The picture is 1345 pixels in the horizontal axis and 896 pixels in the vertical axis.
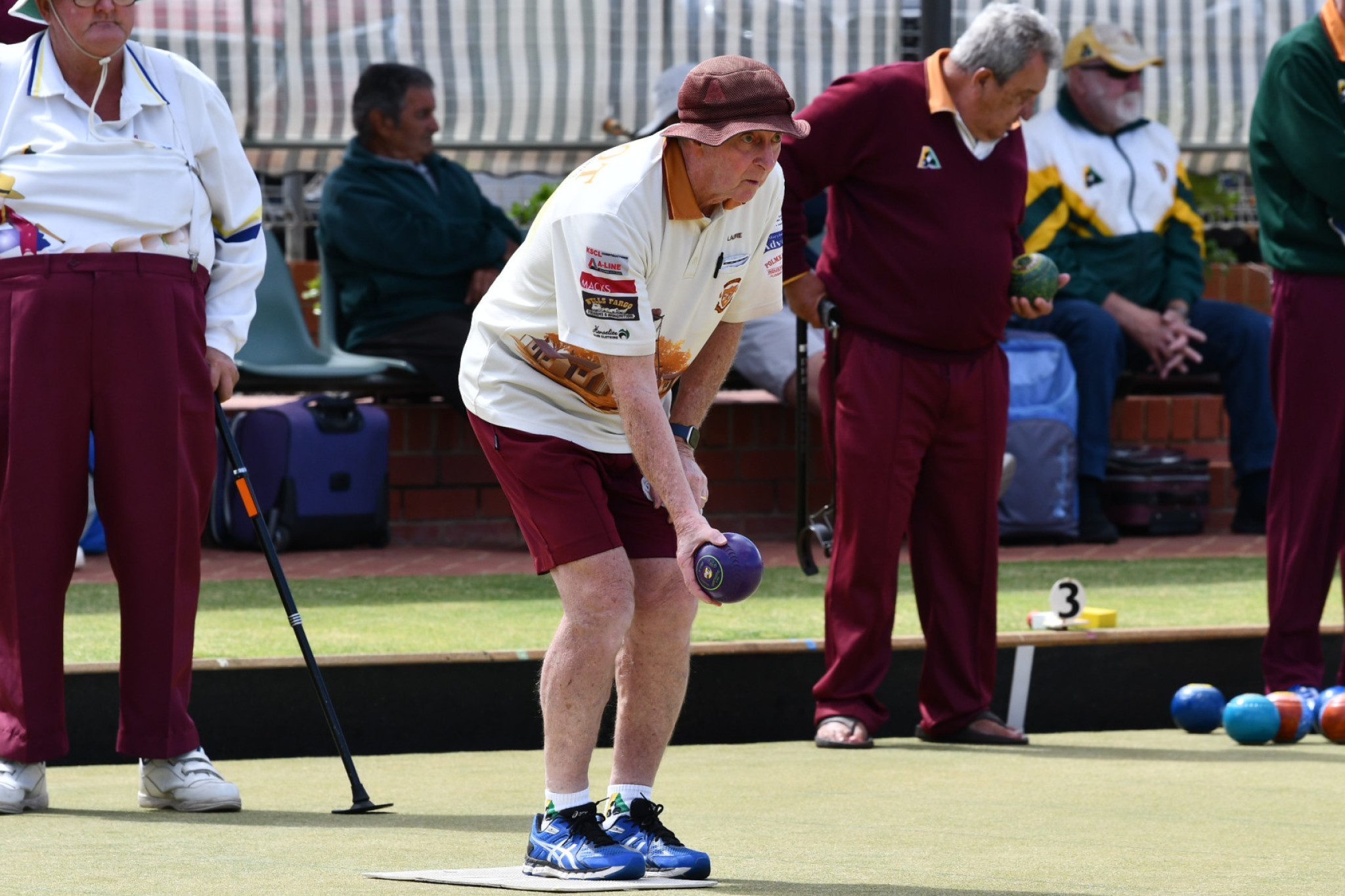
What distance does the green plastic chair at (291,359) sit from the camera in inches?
299

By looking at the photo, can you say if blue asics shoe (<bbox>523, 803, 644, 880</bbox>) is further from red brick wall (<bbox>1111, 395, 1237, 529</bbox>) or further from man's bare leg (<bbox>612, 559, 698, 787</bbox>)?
red brick wall (<bbox>1111, 395, 1237, 529</bbox>)

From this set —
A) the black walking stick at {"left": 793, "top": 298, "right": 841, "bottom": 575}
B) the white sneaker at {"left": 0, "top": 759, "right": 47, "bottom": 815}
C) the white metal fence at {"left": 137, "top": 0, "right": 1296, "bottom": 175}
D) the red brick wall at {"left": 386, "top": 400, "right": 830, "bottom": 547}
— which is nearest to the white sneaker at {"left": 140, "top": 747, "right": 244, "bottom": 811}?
the white sneaker at {"left": 0, "top": 759, "right": 47, "bottom": 815}

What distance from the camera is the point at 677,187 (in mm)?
3152

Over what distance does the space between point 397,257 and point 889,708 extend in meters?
3.13

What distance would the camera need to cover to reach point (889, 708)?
17.1ft

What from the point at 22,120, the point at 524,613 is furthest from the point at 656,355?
the point at 524,613

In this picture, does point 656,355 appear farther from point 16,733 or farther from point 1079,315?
point 1079,315

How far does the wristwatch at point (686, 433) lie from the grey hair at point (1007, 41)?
1648 millimetres

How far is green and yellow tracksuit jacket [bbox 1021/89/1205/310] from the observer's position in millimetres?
7812

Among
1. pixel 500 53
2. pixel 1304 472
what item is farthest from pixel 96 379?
pixel 500 53

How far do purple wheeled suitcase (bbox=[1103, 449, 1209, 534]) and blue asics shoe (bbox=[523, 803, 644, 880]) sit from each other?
17.2 feet

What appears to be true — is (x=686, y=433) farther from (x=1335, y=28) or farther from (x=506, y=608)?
(x=506, y=608)

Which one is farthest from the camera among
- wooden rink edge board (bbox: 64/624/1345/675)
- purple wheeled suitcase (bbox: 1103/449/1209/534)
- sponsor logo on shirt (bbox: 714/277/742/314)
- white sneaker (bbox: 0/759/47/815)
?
purple wheeled suitcase (bbox: 1103/449/1209/534)

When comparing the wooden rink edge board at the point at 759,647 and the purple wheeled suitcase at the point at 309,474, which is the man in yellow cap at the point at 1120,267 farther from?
the purple wheeled suitcase at the point at 309,474
